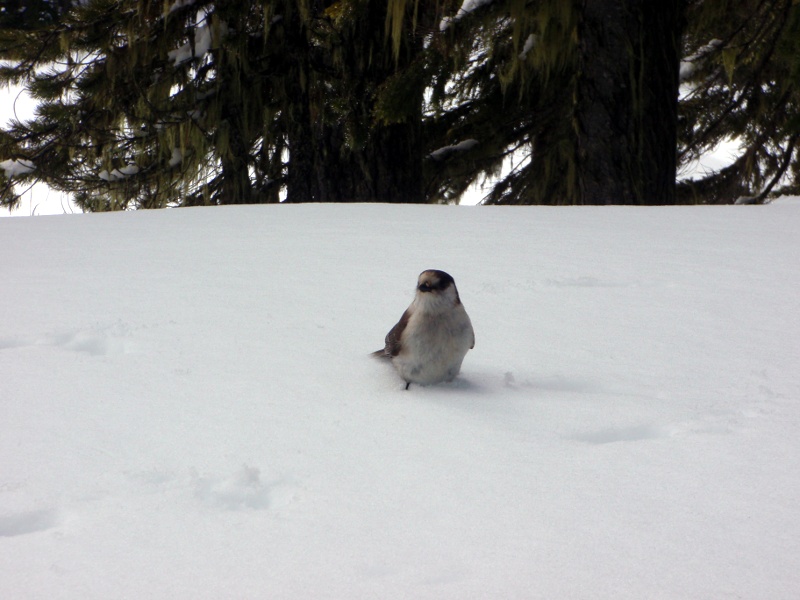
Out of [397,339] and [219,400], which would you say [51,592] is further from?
[397,339]

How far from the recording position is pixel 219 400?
8.27ft

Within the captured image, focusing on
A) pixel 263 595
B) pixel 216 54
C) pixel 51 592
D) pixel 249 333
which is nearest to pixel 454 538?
pixel 263 595

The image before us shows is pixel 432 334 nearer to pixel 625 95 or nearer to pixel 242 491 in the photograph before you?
pixel 242 491

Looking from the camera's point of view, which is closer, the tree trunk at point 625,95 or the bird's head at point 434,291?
the bird's head at point 434,291

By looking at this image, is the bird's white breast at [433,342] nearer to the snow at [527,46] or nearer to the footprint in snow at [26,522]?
the footprint in snow at [26,522]

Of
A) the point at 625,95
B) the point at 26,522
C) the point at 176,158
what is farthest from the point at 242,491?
the point at 176,158

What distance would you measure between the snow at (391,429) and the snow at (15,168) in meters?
4.09

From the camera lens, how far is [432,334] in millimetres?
2707

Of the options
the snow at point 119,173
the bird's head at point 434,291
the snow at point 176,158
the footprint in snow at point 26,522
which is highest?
the snow at point 176,158

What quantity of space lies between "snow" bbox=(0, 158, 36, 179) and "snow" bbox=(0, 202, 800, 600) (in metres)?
4.09

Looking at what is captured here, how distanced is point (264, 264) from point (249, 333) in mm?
1121

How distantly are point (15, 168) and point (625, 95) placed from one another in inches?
234

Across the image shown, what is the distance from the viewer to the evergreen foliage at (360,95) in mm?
6297

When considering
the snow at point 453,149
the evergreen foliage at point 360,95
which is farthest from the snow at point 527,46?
the snow at point 453,149
